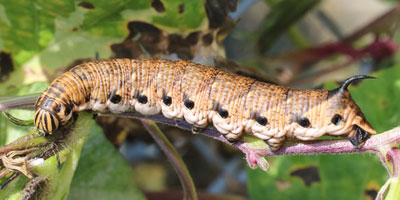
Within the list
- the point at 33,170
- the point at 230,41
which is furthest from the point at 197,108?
the point at 230,41

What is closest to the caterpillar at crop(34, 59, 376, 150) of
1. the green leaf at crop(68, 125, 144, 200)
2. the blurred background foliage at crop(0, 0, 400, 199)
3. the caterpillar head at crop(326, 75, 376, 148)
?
the caterpillar head at crop(326, 75, 376, 148)

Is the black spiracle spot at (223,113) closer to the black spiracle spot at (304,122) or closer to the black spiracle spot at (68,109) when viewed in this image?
the black spiracle spot at (304,122)

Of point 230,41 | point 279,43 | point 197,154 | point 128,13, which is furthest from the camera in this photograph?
point 279,43

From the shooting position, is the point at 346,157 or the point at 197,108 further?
the point at 346,157

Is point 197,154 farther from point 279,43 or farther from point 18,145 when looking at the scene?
point 18,145

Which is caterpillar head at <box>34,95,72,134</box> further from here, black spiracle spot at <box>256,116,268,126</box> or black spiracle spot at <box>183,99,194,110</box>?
black spiracle spot at <box>256,116,268,126</box>

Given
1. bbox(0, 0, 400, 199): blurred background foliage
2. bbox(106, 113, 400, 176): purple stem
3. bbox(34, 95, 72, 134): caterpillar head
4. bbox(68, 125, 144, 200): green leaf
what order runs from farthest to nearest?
1. bbox(68, 125, 144, 200): green leaf
2. bbox(0, 0, 400, 199): blurred background foliage
3. bbox(34, 95, 72, 134): caterpillar head
4. bbox(106, 113, 400, 176): purple stem

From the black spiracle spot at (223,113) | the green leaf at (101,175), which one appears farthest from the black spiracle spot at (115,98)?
the green leaf at (101,175)

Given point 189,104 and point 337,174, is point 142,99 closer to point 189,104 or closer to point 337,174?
point 189,104
